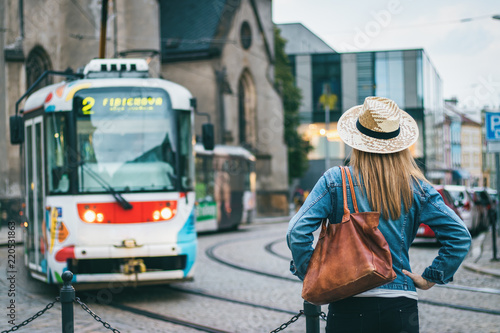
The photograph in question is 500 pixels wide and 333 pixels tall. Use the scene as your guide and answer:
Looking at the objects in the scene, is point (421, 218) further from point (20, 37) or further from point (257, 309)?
point (20, 37)

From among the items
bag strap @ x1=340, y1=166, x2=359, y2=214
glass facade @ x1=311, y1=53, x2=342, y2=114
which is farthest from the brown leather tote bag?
glass facade @ x1=311, y1=53, x2=342, y2=114

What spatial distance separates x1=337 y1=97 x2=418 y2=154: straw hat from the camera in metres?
2.86

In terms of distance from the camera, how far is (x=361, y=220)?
105 inches

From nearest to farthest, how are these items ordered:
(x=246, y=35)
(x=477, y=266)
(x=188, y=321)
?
(x=188, y=321), (x=477, y=266), (x=246, y=35)

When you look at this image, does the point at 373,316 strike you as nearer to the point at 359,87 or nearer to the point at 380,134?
the point at 380,134

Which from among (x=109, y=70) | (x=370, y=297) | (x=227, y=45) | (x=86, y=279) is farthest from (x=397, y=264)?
(x=227, y=45)

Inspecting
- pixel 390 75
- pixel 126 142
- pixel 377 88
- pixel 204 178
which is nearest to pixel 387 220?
pixel 126 142

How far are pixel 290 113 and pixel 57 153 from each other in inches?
1564

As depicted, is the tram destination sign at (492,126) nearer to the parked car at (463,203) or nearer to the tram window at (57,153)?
the parked car at (463,203)

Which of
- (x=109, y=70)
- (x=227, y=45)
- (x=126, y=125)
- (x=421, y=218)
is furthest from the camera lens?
(x=227, y=45)

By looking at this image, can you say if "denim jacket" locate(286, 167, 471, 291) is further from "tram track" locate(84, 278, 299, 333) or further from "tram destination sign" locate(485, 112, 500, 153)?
"tram destination sign" locate(485, 112, 500, 153)

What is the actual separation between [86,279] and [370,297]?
6264mm

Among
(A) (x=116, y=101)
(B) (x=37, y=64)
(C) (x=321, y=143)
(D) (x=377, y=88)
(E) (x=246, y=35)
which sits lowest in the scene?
(A) (x=116, y=101)

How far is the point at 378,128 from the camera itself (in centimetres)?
292
